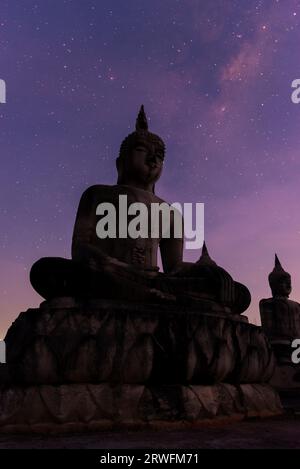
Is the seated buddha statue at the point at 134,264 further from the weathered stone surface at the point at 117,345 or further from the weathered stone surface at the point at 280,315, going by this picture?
the weathered stone surface at the point at 280,315

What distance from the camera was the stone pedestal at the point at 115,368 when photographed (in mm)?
2588

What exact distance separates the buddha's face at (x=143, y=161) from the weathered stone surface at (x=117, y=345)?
185 centimetres

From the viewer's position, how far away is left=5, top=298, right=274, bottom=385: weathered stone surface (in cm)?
268

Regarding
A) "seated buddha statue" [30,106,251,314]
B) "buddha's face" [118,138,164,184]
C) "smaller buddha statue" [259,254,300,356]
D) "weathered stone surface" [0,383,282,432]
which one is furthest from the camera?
"smaller buddha statue" [259,254,300,356]

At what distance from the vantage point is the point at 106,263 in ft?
11.1

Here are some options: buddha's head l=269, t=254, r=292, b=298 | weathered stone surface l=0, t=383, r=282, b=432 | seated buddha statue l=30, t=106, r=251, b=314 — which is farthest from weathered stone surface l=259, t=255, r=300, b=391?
weathered stone surface l=0, t=383, r=282, b=432

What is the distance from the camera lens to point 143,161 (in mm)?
4570

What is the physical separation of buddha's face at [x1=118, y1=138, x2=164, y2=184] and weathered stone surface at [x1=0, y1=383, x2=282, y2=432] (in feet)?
7.84

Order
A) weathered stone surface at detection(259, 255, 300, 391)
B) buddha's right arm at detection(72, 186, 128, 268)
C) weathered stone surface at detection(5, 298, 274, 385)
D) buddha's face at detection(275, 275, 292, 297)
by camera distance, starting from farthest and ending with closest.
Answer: buddha's face at detection(275, 275, 292, 297)
weathered stone surface at detection(259, 255, 300, 391)
buddha's right arm at detection(72, 186, 128, 268)
weathered stone surface at detection(5, 298, 274, 385)

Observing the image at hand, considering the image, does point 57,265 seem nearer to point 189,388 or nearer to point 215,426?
point 189,388

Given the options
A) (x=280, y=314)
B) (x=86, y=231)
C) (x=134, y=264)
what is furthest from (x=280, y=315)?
(x=86, y=231)

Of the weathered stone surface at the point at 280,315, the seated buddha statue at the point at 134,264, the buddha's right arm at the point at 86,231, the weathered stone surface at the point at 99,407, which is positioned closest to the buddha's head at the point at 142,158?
the seated buddha statue at the point at 134,264

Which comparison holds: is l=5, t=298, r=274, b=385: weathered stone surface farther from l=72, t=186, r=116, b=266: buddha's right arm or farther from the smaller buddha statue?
the smaller buddha statue
